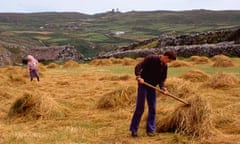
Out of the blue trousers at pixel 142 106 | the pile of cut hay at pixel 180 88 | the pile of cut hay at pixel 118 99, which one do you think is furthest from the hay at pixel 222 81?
the blue trousers at pixel 142 106

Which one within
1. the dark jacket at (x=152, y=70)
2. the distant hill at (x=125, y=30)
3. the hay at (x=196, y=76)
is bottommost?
the distant hill at (x=125, y=30)

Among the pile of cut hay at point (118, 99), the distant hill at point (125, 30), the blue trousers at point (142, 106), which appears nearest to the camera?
the blue trousers at point (142, 106)

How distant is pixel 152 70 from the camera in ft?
32.6

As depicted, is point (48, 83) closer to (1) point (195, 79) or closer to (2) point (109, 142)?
(1) point (195, 79)

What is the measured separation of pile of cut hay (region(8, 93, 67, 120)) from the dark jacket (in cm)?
401

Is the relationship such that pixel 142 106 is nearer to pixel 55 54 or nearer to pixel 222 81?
pixel 222 81

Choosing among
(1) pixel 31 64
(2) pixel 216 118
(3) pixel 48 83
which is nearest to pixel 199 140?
(2) pixel 216 118

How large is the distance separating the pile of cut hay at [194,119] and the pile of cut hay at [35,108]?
160 inches

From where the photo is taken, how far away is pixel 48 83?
22078 mm

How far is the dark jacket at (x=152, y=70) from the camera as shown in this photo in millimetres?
9797

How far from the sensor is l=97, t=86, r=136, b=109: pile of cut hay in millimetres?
14062

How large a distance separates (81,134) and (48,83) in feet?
38.5

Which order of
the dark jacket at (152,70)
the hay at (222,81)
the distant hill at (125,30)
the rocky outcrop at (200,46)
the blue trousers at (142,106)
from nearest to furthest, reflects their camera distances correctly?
1. the dark jacket at (152,70)
2. the blue trousers at (142,106)
3. the hay at (222,81)
4. the rocky outcrop at (200,46)
5. the distant hill at (125,30)

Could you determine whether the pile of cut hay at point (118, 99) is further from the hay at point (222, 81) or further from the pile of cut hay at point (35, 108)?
the hay at point (222, 81)
